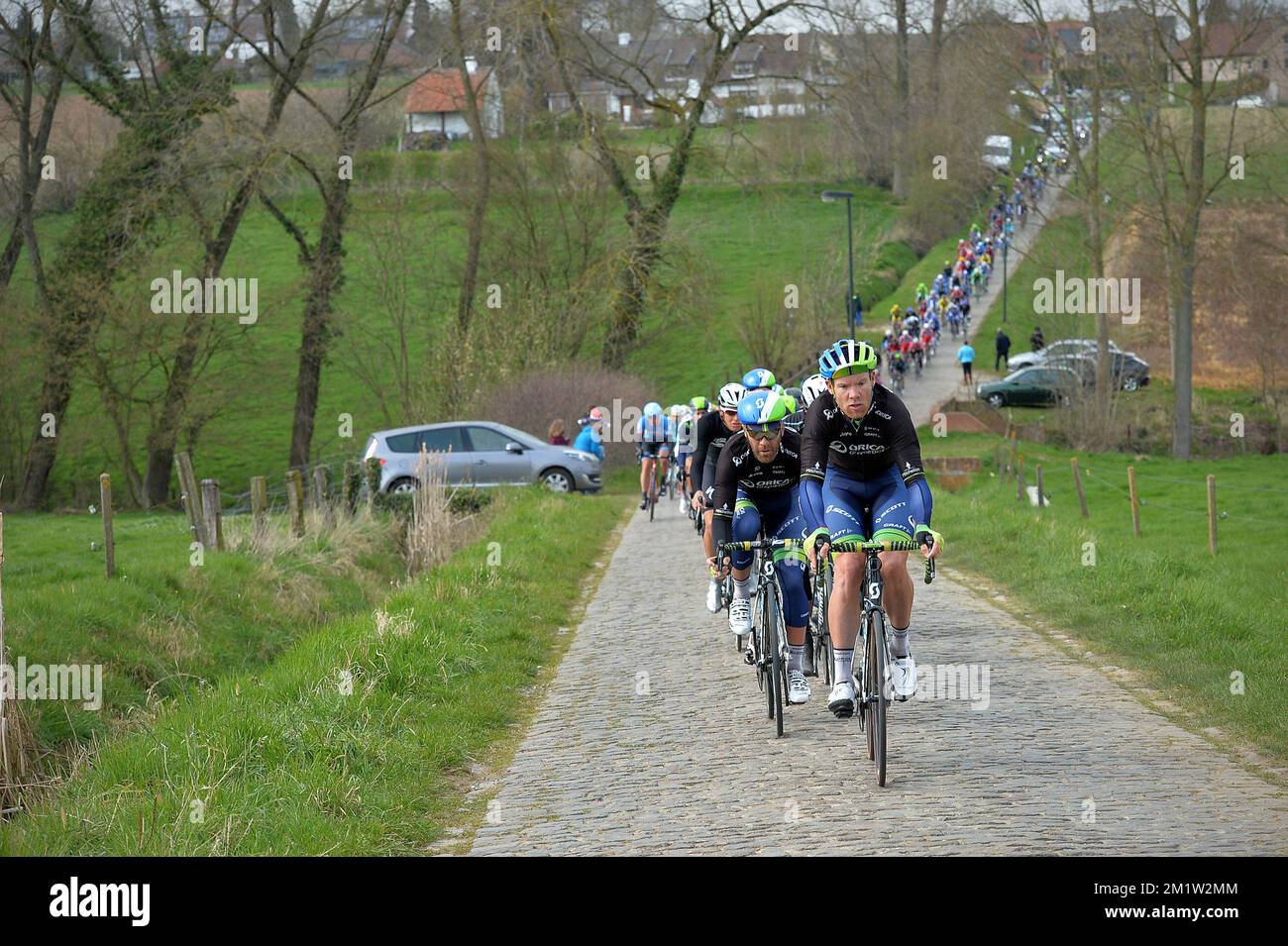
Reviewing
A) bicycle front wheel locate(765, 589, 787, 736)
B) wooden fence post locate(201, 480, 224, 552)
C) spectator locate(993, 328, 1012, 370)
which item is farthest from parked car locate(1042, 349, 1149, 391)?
bicycle front wheel locate(765, 589, 787, 736)

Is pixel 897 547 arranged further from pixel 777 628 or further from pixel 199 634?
pixel 199 634

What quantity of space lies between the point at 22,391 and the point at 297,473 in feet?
62.2

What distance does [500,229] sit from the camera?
50.9 metres

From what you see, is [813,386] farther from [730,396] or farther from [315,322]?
[315,322]

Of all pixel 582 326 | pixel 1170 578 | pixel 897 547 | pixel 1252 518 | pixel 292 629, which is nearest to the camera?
pixel 897 547

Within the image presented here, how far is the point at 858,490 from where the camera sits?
8.91 meters

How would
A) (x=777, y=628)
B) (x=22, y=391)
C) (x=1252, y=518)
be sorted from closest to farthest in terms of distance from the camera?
1. (x=777, y=628)
2. (x=1252, y=518)
3. (x=22, y=391)

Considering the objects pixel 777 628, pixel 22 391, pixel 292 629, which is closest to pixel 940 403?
pixel 22 391

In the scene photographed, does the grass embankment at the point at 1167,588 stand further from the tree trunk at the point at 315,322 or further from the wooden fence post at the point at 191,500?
the tree trunk at the point at 315,322

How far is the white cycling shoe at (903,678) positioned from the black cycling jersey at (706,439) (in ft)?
16.5
